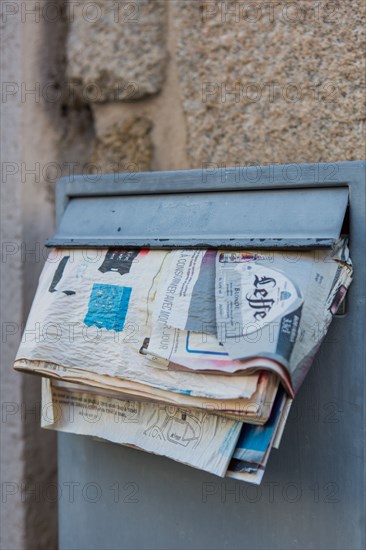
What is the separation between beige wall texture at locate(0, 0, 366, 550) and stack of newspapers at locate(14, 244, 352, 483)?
307mm

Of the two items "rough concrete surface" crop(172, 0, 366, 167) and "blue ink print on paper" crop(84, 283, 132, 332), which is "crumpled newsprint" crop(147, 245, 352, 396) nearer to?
"blue ink print on paper" crop(84, 283, 132, 332)

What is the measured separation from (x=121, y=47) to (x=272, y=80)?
301 millimetres

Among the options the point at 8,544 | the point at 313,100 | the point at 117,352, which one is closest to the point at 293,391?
the point at 117,352

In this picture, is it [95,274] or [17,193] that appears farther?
[17,193]

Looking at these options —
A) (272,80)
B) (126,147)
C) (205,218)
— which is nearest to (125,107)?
(126,147)

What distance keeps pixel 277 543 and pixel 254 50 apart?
763mm

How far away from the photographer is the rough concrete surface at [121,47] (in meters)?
1.17

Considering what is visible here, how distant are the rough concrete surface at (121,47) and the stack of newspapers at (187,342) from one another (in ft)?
1.41

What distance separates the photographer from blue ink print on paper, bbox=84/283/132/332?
0.81m

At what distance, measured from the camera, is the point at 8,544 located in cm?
120

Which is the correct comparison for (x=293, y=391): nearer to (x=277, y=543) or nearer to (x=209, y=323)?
(x=209, y=323)

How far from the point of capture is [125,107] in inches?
47.6

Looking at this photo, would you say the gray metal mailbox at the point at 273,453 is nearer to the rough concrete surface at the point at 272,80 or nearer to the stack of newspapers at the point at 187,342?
the stack of newspapers at the point at 187,342

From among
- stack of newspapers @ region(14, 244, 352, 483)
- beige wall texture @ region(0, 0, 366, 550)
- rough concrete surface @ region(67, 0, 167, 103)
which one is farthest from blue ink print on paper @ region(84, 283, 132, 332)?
rough concrete surface @ region(67, 0, 167, 103)
